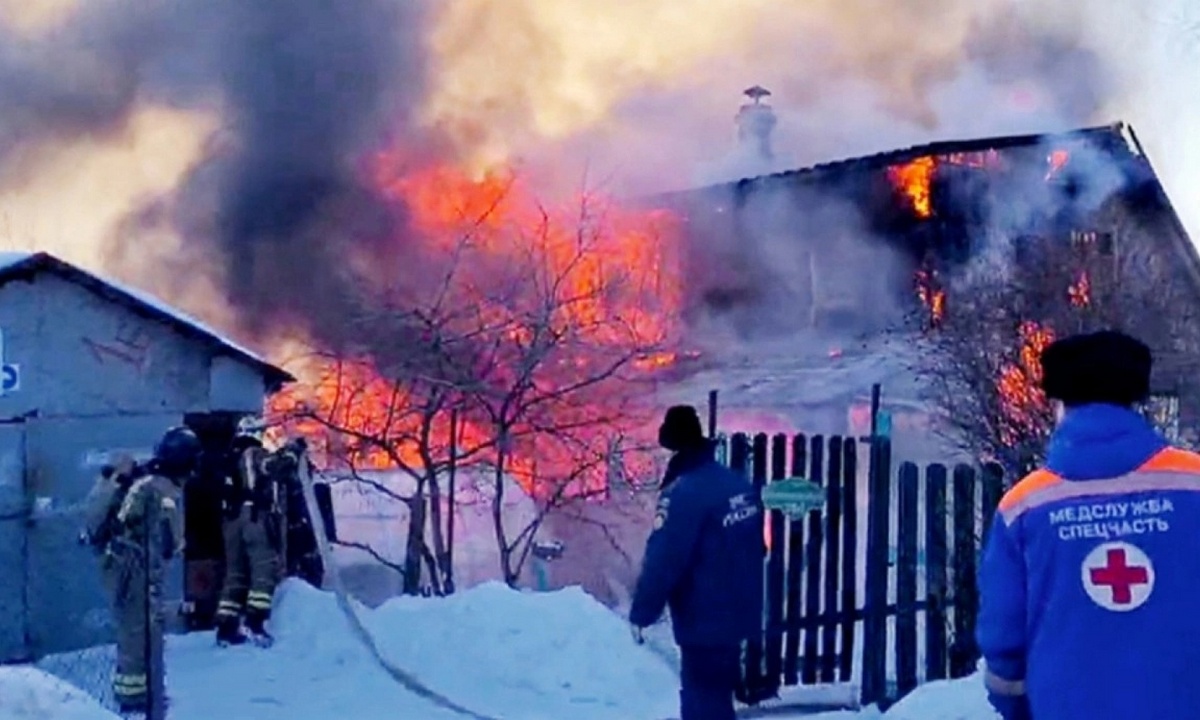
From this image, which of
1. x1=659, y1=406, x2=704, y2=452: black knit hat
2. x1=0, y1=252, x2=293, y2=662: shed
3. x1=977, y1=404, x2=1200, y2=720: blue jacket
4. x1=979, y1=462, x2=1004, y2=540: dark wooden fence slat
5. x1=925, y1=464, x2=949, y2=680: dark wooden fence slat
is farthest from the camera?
x1=0, y1=252, x2=293, y2=662: shed

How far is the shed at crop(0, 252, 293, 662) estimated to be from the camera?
10.6 meters

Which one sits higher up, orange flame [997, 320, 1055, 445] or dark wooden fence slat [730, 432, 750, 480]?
orange flame [997, 320, 1055, 445]

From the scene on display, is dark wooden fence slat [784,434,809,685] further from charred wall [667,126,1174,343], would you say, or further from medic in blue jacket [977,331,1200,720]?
charred wall [667,126,1174,343]

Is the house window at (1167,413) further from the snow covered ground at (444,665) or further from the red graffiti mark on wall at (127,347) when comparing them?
the red graffiti mark on wall at (127,347)

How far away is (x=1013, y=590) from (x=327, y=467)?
13005 millimetres

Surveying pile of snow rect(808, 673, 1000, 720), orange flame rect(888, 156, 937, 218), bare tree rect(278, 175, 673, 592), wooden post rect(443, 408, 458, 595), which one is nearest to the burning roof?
orange flame rect(888, 156, 937, 218)

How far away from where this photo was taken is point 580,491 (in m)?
16.6

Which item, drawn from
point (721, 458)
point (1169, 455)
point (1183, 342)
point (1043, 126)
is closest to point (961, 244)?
point (1043, 126)

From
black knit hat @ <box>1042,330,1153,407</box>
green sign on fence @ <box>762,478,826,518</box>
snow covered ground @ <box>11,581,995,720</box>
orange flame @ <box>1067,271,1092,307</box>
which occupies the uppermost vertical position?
orange flame @ <box>1067,271,1092,307</box>

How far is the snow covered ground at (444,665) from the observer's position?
877cm

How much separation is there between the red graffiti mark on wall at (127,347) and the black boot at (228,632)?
2248mm

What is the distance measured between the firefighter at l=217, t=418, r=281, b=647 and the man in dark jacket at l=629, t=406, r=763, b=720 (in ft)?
15.0

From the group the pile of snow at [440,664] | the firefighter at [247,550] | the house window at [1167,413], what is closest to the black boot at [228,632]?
the firefighter at [247,550]

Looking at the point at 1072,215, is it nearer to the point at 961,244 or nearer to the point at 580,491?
the point at 961,244
